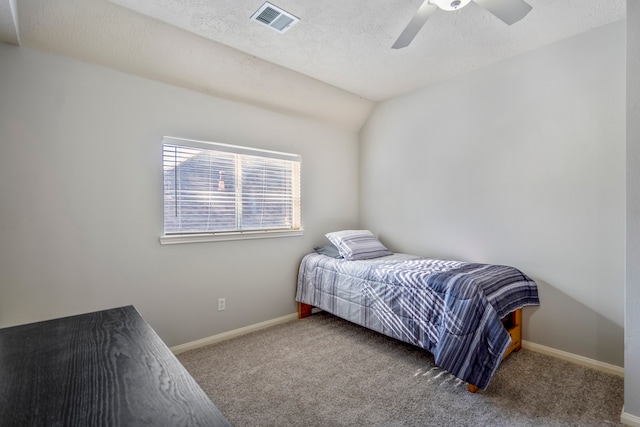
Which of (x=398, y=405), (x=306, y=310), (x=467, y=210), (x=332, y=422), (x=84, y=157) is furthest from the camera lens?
(x=306, y=310)

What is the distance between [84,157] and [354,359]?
8.28 ft

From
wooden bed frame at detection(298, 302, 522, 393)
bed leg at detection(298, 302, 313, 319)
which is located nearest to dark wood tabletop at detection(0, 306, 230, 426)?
bed leg at detection(298, 302, 313, 319)

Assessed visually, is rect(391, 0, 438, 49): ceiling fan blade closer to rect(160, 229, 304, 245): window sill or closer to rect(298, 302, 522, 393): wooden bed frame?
rect(160, 229, 304, 245): window sill

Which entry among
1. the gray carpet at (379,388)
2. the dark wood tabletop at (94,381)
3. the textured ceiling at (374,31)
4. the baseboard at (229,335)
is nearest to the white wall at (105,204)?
the baseboard at (229,335)

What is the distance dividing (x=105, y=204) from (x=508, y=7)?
2881 mm

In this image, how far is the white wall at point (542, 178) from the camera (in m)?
2.34

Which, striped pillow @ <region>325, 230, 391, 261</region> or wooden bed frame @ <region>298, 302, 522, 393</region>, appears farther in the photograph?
striped pillow @ <region>325, 230, 391, 261</region>

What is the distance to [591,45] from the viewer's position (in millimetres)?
2402

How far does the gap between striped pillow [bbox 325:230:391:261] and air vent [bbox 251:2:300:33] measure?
2.02 m

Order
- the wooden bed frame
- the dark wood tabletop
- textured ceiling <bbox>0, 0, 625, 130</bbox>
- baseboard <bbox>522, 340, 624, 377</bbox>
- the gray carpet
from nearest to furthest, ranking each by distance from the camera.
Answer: the dark wood tabletop → the gray carpet → textured ceiling <bbox>0, 0, 625, 130</bbox> → baseboard <bbox>522, 340, 624, 377</bbox> → the wooden bed frame

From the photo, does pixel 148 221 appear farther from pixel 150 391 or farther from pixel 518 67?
pixel 518 67

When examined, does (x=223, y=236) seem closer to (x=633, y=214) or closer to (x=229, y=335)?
(x=229, y=335)

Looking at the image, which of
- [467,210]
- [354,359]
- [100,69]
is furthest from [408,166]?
[100,69]

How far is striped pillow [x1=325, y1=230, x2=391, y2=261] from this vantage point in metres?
3.30
